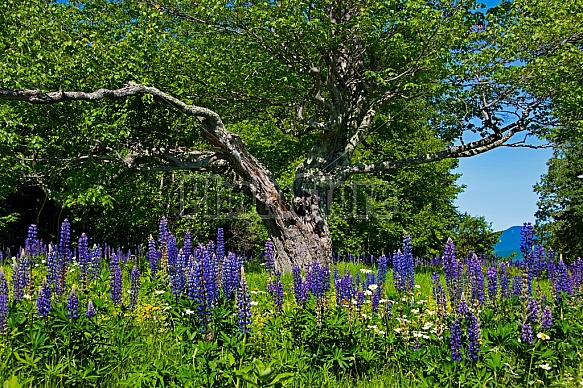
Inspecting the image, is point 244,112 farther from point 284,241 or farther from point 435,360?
point 435,360

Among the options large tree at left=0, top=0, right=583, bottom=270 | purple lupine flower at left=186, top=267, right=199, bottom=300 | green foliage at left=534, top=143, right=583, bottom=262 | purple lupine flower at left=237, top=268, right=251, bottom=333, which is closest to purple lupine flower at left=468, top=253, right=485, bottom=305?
purple lupine flower at left=237, top=268, right=251, bottom=333

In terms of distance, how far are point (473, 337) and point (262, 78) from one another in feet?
28.1

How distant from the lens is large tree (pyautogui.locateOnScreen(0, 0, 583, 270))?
998 centimetres

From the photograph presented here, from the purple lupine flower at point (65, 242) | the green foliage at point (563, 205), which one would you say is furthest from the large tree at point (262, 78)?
the green foliage at point (563, 205)

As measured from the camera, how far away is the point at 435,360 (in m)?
3.79

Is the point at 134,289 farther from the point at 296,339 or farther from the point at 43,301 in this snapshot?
the point at 296,339

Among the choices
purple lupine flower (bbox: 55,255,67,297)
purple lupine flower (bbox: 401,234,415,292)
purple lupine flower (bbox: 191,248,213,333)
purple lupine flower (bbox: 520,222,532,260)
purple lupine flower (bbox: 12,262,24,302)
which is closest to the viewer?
purple lupine flower (bbox: 191,248,213,333)

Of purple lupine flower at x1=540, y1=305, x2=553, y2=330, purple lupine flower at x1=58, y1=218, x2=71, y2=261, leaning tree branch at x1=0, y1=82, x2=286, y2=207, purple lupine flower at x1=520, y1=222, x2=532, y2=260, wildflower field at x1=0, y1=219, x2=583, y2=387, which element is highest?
leaning tree branch at x1=0, y1=82, x2=286, y2=207

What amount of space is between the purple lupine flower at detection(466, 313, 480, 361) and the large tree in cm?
657

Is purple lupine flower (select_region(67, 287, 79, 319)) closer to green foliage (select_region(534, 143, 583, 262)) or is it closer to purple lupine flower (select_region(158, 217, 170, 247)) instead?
purple lupine flower (select_region(158, 217, 170, 247))

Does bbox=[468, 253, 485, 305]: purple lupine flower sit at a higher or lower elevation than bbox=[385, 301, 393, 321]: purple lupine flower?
higher

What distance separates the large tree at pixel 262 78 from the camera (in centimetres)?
A: 998

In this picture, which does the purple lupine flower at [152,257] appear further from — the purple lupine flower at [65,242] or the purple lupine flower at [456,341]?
the purple lupine flower at [456,341]

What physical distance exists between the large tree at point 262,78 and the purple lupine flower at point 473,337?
6.57m
